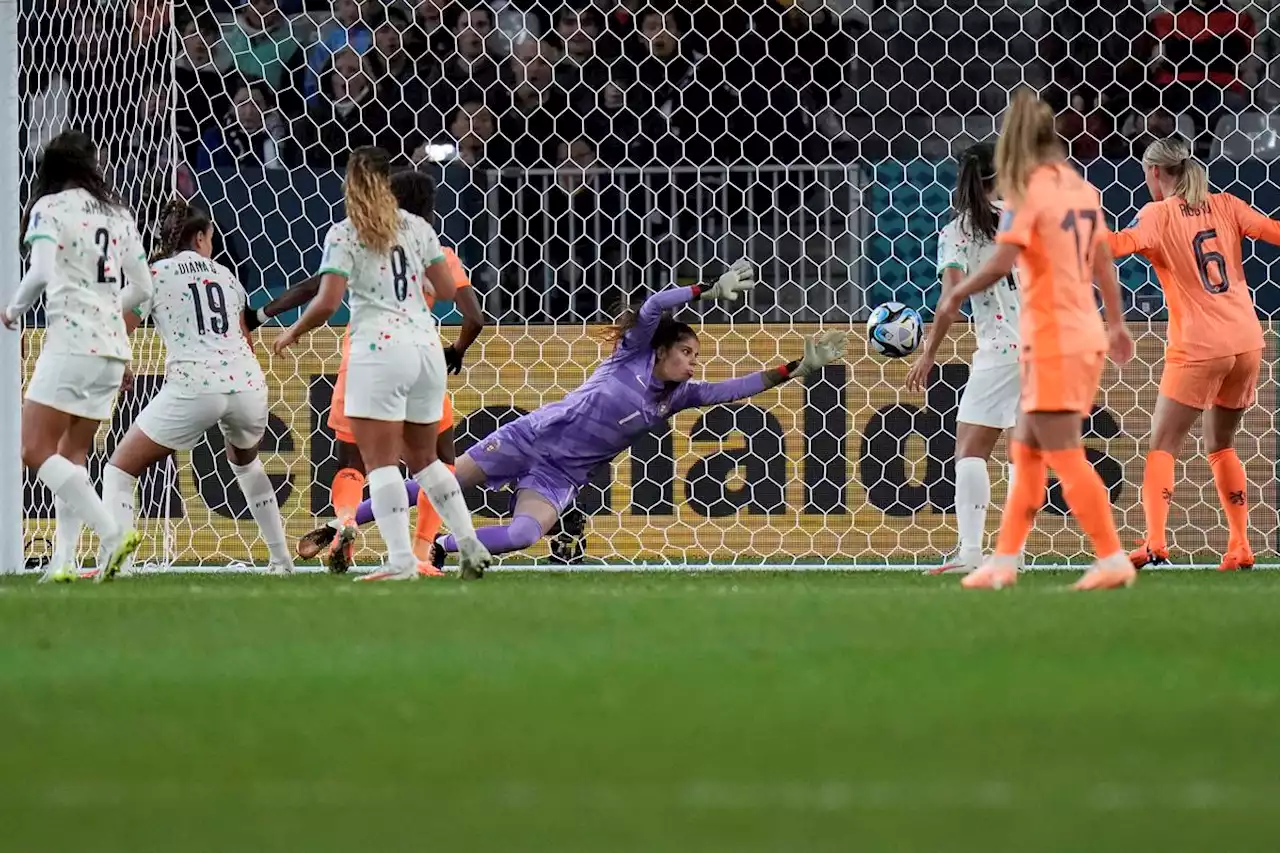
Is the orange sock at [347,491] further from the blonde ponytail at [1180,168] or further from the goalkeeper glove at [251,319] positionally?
the blonde ponytail at [1180,168]

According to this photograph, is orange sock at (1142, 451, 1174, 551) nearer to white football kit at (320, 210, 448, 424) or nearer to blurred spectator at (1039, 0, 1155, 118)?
white football kit at (320, 210, 448, 424)

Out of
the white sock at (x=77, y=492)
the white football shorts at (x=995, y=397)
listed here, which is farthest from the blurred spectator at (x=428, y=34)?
the white football shorts at (x=995, y=397)

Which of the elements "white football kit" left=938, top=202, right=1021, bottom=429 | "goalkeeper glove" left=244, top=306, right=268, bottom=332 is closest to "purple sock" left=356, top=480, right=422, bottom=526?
"goalkeeper glove" left=244, top=306, right=268, bottom=332

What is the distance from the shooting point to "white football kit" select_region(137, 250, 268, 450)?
7059mm

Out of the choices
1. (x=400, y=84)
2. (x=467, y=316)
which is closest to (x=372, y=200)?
(x=467, y=316)

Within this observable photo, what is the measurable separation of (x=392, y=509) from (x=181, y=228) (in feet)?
5.36

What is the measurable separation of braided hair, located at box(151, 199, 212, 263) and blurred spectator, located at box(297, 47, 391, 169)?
233 cm

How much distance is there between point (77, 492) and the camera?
644 cm

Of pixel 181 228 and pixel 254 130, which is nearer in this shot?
pixel 181 228

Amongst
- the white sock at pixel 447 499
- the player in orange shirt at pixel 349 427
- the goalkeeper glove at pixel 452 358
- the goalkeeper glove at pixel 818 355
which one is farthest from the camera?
the goalkeeper glove at pixel 818 355

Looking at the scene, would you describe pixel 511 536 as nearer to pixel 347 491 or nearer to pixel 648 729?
pixel 347 491

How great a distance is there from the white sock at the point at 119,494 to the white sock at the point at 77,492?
50cm

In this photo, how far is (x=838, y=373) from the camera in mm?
8766

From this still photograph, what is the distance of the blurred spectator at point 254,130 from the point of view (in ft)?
31.9
